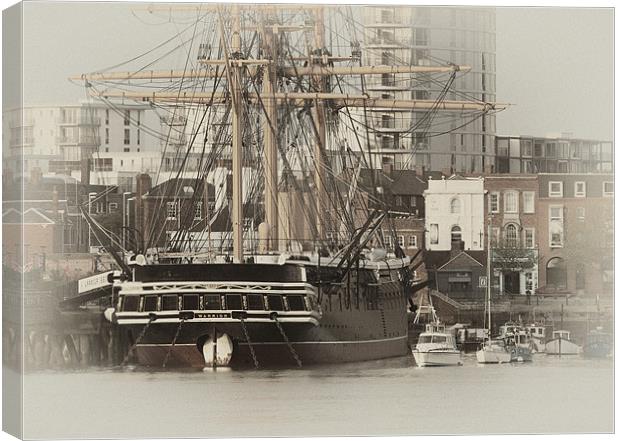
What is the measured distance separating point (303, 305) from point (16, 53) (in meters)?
4.88

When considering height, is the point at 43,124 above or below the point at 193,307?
above

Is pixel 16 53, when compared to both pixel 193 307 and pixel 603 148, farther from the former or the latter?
pixel 603 148

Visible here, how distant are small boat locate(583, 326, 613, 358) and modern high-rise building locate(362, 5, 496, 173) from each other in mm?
2491

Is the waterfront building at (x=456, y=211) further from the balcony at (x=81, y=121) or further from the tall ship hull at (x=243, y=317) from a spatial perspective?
the balcony at (x=81, y=121)

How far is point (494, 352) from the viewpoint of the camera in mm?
23891

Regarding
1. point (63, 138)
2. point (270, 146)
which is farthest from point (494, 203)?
point (63, 138)

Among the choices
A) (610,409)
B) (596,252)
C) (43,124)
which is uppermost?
(43,124)

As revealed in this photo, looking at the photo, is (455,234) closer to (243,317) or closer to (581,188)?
(581,188)

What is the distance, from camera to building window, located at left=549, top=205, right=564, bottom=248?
24234mm

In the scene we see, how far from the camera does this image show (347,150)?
2519cm

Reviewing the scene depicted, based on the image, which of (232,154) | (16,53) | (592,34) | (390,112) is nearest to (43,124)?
Answer: (16,53)

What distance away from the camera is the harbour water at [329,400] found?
22.6 metres

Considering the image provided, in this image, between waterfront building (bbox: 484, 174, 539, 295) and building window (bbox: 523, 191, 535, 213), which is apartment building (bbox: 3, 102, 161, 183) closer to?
waterfront building (bbox: 484, 174, 539, 295)

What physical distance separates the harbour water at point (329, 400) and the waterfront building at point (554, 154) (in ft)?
7.75
